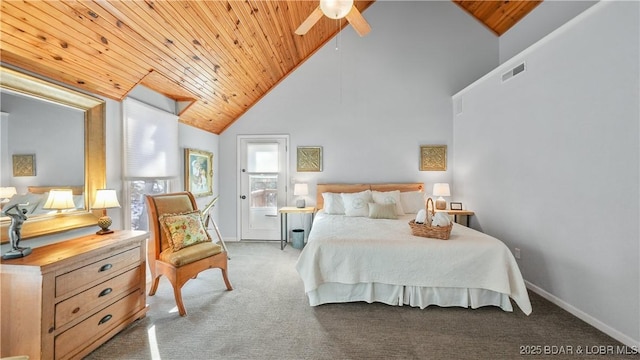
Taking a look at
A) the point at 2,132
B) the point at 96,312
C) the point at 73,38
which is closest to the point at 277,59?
the point at 73,38

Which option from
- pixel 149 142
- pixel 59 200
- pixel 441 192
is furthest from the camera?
pixel 441 192

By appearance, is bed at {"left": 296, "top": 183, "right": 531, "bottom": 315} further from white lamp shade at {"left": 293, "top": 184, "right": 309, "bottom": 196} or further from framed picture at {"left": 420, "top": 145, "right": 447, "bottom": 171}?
framed picture at {"left": 420, "top": 145, "right": 447, "bottom": 171}

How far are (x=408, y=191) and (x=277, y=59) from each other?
3210mm

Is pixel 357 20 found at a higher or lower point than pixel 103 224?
higher

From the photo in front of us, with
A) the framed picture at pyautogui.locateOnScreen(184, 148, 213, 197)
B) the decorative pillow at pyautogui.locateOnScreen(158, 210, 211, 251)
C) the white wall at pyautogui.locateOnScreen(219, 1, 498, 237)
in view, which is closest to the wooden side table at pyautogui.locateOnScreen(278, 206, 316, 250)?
the white wall at pyautogui.locateOnScreen(219, 1, 498, 237)

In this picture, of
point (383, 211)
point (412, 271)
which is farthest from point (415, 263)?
point (383, 211)

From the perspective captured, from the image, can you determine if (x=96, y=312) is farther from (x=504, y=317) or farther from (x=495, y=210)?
(x=495, y=210)

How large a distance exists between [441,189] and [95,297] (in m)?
4.53

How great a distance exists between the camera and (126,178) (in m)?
2.74

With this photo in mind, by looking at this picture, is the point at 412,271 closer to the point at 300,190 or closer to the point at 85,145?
the point at 300,190

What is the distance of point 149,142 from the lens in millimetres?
3125

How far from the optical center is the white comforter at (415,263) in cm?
228

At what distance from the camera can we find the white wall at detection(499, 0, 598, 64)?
122 inches

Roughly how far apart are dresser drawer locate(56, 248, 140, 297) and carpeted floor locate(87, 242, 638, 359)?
1.80 ft
